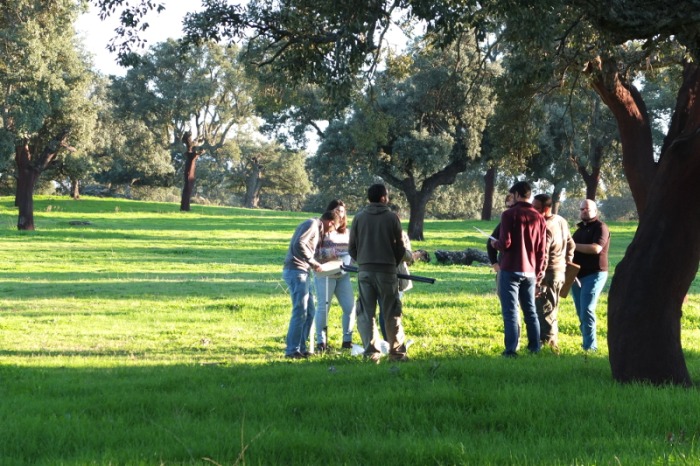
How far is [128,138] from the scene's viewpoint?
6131cm

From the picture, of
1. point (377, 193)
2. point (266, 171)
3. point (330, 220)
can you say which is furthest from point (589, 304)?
point (266, 171)

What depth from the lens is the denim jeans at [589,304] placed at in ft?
37.1

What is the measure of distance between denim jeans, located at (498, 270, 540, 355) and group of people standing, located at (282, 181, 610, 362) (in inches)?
0.5

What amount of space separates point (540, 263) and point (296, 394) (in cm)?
421

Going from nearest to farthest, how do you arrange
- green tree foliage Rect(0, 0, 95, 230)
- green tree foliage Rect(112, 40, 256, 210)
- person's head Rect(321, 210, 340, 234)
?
person's head Rect(321, 210, 340, 234) → green tree foliage Rect(0, 0, 95, 230) → green tree foliage Rect(112, 40, 256, 210)

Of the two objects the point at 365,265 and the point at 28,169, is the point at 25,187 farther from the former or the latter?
the point at 365,265

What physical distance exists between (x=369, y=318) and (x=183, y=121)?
5633 cm

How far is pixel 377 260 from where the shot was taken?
32.5ft

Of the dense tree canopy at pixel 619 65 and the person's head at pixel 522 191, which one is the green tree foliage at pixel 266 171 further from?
the person's head at pixel 522 191

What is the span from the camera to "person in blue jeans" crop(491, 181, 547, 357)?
10.0m

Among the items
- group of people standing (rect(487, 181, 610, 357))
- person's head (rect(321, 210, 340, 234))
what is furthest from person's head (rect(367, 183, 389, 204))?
person's head (rect(321, 210, 340, 234))

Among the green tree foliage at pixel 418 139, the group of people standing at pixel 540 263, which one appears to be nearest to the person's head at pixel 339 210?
the group of people standing at pixel 540 263

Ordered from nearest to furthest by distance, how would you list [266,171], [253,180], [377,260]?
[377,260] → [266,171] → [253,180]

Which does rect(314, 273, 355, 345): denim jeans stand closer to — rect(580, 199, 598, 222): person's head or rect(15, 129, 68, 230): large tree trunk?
rect(580, 199, 598, 222): person's head
